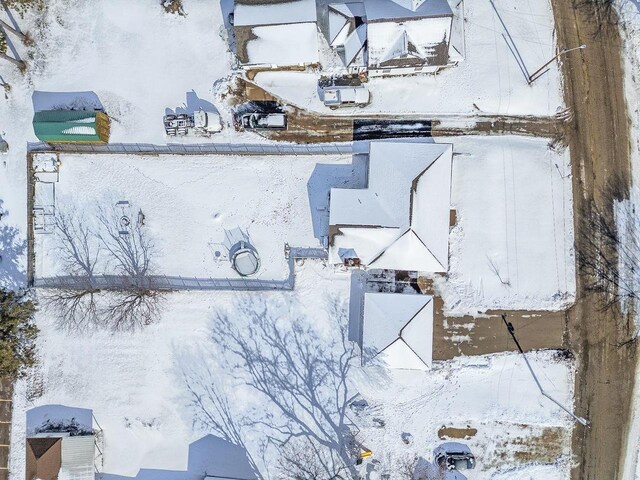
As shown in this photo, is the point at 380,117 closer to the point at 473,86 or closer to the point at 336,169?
the point at 336,169

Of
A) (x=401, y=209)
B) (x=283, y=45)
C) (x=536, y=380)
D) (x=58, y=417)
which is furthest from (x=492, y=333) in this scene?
(x=58, y=417)

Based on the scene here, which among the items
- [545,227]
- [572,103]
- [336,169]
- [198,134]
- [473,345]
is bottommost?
[473,345]

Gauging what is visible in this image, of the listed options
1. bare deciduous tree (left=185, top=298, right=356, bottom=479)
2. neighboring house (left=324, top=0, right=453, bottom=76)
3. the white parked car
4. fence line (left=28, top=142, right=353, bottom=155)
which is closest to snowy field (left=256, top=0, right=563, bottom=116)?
the white parked car

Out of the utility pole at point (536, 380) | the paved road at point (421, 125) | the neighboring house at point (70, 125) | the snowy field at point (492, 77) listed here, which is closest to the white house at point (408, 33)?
A: the snowy field at point (492, 77)

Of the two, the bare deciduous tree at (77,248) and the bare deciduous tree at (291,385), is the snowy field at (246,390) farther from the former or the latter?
the bare deciduous tree at (77,248)

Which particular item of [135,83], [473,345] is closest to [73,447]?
[135,83]

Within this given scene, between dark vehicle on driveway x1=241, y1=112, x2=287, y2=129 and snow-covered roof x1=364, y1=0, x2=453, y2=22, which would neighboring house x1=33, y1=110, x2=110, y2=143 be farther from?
snow-covered roof x1=364, y1=0, x2=453, y2=22
